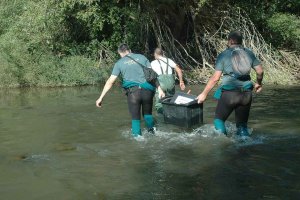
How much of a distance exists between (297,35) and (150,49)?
6478 mm

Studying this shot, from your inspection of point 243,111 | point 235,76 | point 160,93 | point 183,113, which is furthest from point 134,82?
point 243,111

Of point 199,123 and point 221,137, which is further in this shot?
point 199,123

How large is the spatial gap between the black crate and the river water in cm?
22

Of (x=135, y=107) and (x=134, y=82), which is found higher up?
(x=134, y=82)

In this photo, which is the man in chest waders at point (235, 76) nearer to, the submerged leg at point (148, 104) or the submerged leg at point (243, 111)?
the submerged leg at point (243, 111)

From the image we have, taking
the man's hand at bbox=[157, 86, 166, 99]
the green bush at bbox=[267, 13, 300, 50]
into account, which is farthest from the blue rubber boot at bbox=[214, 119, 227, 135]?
the green bush at bbox=[267, 13, 300, 50]

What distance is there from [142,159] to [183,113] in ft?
6.52

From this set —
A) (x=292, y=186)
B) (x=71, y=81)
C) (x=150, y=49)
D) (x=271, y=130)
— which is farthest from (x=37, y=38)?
(x=292, y=186)

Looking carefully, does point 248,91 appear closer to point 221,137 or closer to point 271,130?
point 221,137

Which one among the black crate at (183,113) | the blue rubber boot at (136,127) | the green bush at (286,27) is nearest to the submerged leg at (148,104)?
the blue rubber boot at (136,127)

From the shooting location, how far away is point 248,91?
26.2 feet

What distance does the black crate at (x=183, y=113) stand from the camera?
30.9ft

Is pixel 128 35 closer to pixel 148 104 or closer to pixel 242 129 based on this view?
pixel 148 104

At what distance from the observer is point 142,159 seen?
777 cm
